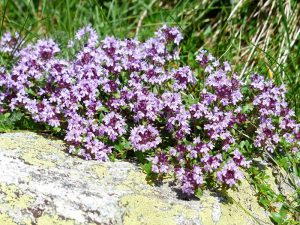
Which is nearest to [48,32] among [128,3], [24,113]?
[128,3]

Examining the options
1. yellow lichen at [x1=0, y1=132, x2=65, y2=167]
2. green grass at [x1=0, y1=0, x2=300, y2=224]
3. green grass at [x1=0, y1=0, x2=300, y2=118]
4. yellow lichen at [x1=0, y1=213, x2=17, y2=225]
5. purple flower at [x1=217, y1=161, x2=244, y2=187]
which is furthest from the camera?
green grass at [x1=0, y1=0, x2=300, y2=118]

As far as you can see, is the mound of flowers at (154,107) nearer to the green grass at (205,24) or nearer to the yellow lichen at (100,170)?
the yellow lichen at (100,170)

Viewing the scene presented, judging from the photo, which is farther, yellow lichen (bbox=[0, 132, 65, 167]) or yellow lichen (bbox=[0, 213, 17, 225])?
yellow lichen (bbox=[0, 132, 65, 167])

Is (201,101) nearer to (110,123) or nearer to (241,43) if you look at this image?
(110,123)

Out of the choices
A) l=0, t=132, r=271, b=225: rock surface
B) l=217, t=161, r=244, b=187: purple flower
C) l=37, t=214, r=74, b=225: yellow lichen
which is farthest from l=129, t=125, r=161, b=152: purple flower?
l=37, t=214, r=74, b=225: yellow lichen

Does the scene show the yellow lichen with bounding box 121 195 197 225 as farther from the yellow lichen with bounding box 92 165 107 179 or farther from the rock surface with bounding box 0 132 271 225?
the yellow lichen with bounding box 92 165 107 179

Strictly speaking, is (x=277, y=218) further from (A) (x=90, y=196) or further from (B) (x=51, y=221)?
(B) (x=51, y=221)

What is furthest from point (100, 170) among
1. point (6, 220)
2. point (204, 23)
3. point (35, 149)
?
point (204, 23)
